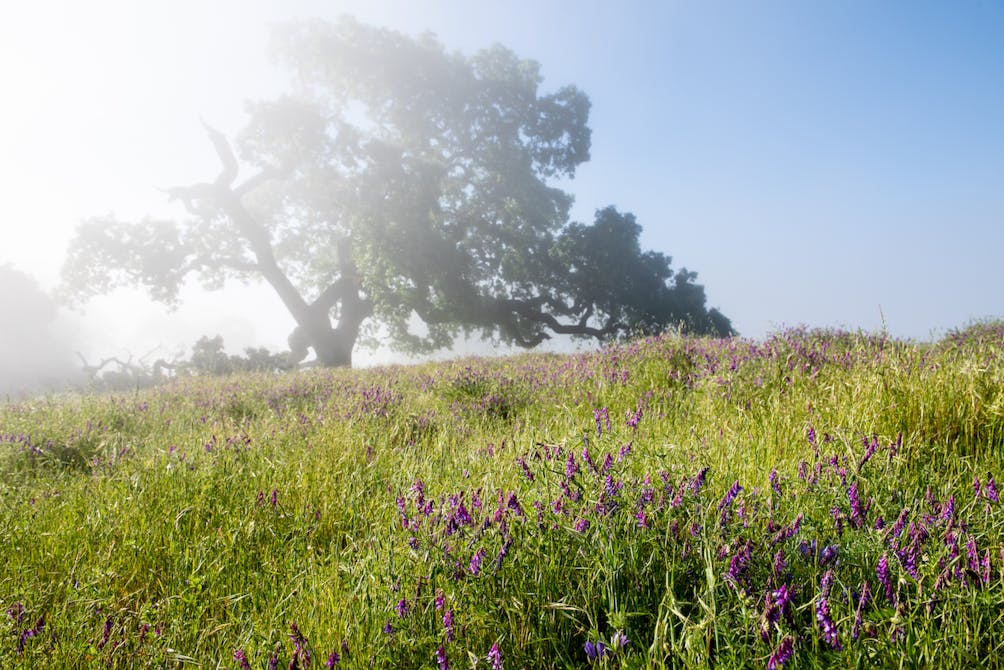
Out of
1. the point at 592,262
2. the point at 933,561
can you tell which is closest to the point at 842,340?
the point at 933,561

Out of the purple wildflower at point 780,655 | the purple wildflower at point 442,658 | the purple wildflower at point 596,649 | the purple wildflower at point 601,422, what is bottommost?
the purple wildflower at point 442,658

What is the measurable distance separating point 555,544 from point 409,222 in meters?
19.2

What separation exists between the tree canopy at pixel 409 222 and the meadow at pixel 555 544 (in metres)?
16.6

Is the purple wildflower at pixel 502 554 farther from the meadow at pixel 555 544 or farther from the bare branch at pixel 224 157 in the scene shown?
the bare branch at pixel 224 157

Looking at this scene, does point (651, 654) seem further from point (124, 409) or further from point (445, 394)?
point (124, 409)

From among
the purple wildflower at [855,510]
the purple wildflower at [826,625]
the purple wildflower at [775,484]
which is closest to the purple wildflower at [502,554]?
the purple wildflower at [826,625]

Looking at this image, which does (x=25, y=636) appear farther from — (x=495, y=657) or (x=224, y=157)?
(x=224, y=157)

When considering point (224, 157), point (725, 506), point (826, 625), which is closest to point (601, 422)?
point (725, 506)

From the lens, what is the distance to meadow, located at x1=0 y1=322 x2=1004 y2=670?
4.83 feet

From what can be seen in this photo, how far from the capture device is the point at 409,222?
2002cm

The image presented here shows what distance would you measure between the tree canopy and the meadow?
16.6 m

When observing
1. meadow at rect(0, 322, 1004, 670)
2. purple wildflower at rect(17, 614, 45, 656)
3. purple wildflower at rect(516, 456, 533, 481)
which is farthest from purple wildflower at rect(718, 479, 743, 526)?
purple wildflower at rect(17, 614, 45, 656)

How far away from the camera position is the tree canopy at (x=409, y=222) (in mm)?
20625

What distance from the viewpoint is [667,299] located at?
2134cm
